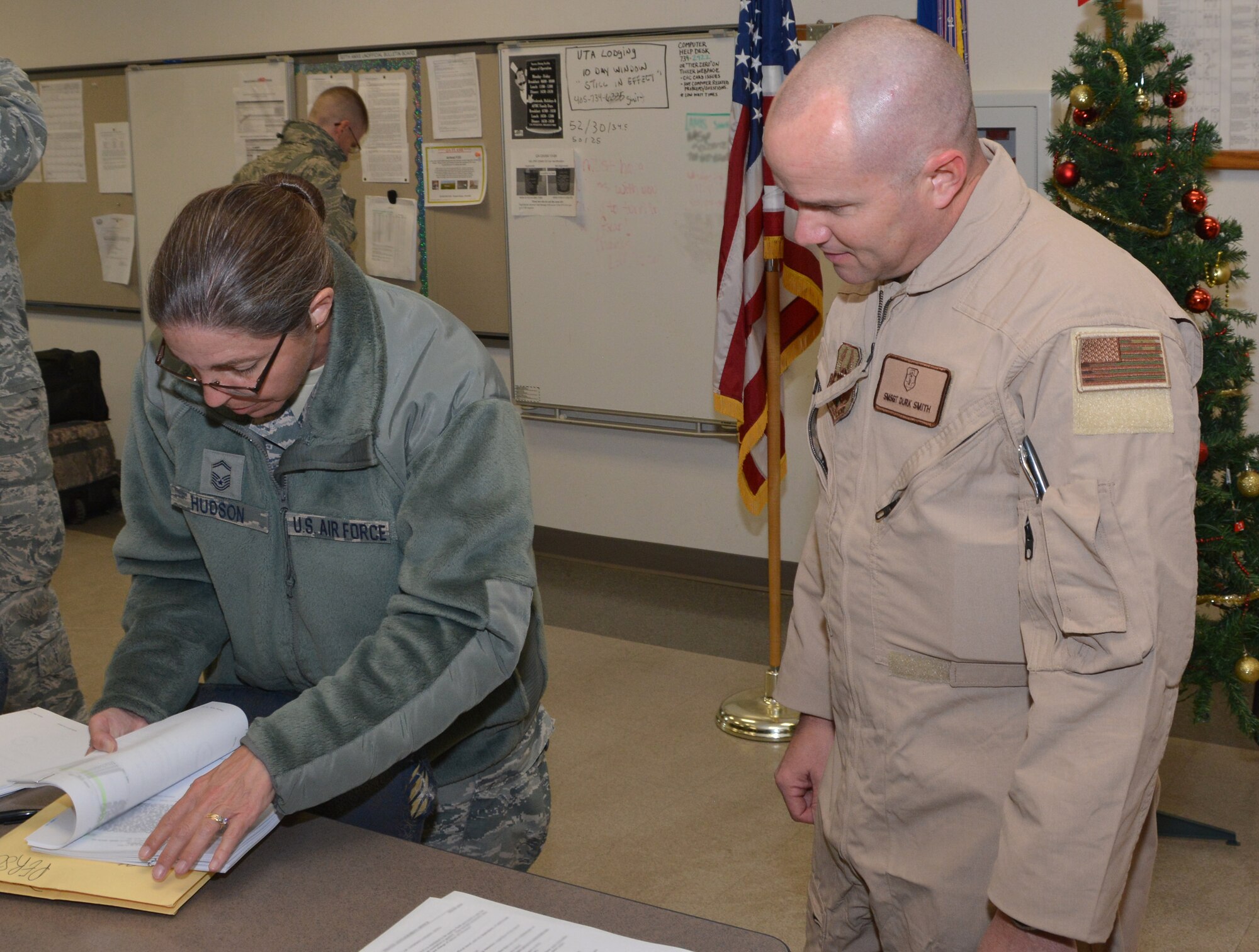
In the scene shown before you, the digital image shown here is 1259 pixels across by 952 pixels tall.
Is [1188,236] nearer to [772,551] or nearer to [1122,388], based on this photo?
[772,551]

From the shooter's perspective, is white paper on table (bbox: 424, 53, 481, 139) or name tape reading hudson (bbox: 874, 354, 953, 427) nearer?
name tape reading hudson (bbox: 874, 354, 953, 427)

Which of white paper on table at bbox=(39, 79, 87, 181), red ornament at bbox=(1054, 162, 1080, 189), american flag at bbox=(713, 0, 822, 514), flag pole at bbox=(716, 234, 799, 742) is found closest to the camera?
red ornament at bbox=(1054, 162, 1080, 189)

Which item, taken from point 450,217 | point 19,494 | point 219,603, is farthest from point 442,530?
point 450,217

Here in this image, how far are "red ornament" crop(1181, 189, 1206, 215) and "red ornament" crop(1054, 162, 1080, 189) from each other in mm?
230

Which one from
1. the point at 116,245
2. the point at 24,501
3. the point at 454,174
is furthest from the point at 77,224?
the point at 24,501

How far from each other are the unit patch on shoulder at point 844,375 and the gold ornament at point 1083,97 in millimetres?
1520

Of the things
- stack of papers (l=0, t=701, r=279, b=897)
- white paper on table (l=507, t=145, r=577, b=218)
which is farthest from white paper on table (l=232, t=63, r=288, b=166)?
stack of papers (l=0, t=701, r=279, b=897)

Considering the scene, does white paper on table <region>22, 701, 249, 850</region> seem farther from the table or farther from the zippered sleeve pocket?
the zippered sleeve pocket

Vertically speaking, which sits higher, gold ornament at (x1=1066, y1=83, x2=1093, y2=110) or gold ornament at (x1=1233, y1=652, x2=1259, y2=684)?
gold ornament at (x1=1066, y1=83, x2=1093, y2=110)

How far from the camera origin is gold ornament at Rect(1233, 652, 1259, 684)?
2.66 meters

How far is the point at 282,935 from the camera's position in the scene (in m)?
1.12

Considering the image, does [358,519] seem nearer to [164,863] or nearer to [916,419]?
[164,863]

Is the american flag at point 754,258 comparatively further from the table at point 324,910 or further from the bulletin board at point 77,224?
the bulletin board at point 77,224

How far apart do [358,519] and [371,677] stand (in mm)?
230
